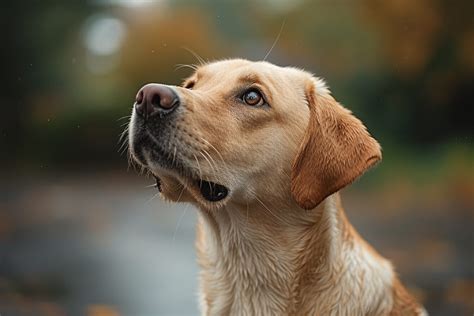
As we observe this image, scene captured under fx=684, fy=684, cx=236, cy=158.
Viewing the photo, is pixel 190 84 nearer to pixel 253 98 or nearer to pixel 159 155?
pixel 253 98

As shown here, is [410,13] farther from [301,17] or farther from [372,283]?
[372,283]

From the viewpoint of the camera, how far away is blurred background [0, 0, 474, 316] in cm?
399

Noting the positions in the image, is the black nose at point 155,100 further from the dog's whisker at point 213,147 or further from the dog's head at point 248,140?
the dog's whisker at point 213,147

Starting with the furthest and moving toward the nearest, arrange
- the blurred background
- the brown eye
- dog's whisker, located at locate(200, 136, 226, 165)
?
the blurred background → the brown eye → dog's whisker, located at locate(200, 136, 226, 165)

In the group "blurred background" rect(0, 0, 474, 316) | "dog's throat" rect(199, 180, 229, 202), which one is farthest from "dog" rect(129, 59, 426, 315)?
"blurred background" rect(0, 0, 474, 316)

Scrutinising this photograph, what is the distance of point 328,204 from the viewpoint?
2.39 m

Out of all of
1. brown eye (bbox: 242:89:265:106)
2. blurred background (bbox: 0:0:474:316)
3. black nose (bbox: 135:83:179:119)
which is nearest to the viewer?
black nose (bbox: 135:83:179:119)

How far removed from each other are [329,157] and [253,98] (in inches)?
12.8

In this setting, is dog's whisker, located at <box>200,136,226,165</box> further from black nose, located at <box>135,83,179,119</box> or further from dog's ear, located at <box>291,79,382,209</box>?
dog's ear, located at <box>291,79,382,209</box>

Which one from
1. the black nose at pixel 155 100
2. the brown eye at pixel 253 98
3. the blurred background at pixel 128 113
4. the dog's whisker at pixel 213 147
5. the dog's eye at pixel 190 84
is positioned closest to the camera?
the black nose at pixel 155 100

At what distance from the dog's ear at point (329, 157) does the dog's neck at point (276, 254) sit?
0.45 feet

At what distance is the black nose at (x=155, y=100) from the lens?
2055 mm

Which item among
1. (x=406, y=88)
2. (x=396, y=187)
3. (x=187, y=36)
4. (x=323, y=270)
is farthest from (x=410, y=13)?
(x=323, y=270)

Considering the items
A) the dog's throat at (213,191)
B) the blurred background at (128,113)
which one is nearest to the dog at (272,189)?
the dog's throat at (213,191)
